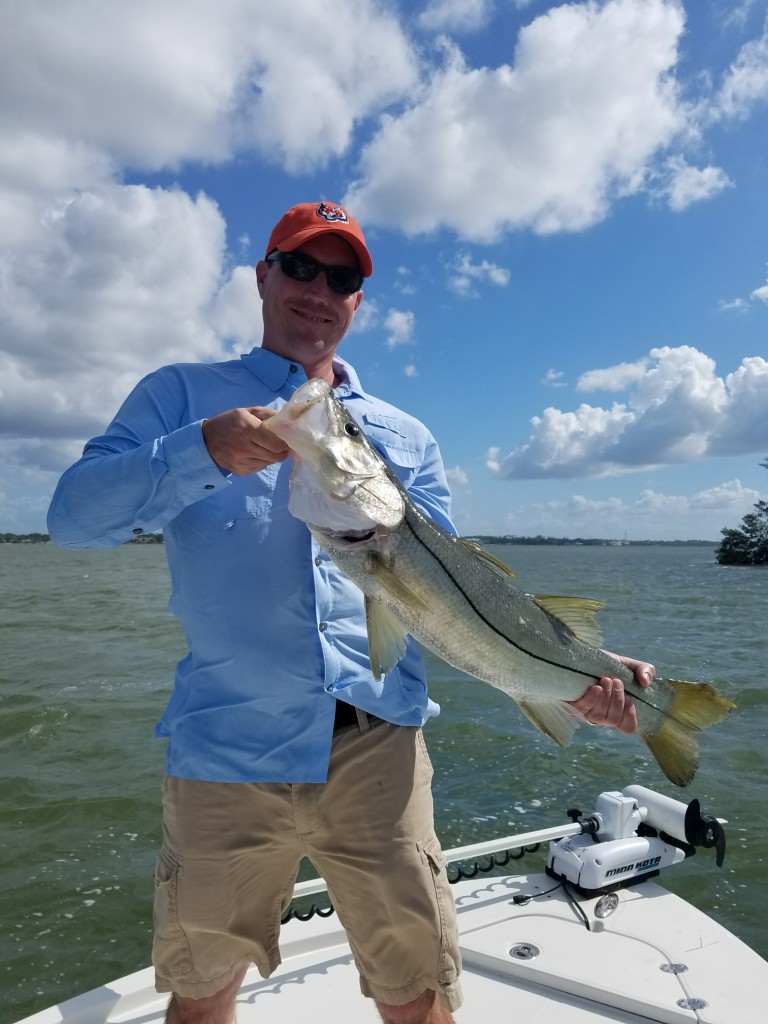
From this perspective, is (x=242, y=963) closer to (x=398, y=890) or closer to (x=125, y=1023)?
(x=398, y=890)

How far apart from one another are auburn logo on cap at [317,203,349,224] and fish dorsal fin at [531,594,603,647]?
1882mm

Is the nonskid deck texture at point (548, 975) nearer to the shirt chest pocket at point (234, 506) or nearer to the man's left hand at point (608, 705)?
the man's left hand at point (608, 705)

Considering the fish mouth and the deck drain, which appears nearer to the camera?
the fish mouth

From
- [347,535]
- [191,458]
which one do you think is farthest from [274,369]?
[347,535]

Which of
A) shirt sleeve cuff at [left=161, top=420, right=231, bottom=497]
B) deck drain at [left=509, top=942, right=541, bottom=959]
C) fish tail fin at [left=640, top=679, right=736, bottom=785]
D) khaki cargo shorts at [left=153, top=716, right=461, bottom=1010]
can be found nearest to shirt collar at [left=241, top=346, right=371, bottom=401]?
shirt sleeve cuff at [left=161, top=420, right=231, bottom=497]

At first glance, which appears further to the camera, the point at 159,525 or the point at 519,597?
the point at 519,597

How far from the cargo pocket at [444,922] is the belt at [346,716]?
0.56m

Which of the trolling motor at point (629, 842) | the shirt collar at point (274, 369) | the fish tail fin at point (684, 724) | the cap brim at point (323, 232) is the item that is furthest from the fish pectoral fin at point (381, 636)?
the trolling motor at point (629, 842)

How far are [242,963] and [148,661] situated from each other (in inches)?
587

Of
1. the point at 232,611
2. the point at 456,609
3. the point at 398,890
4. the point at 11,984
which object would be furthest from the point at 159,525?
the point at 11,984

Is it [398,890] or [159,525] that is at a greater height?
[159,525]

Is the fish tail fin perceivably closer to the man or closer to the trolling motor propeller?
the man

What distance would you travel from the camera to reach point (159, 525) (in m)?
2.60

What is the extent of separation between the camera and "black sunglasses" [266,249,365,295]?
3.21 meters
